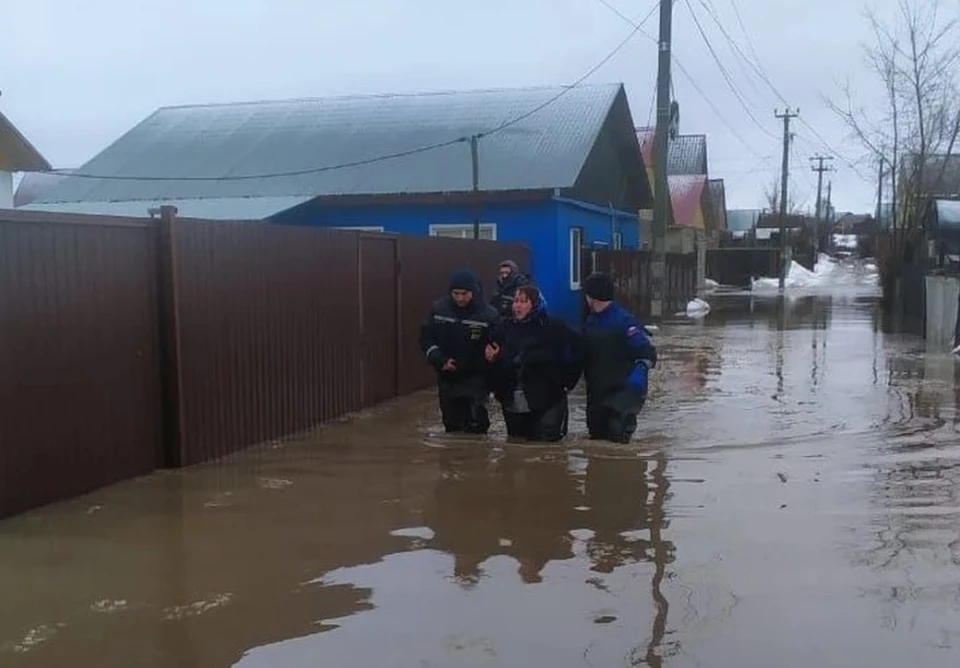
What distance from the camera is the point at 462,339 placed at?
28.5 ft

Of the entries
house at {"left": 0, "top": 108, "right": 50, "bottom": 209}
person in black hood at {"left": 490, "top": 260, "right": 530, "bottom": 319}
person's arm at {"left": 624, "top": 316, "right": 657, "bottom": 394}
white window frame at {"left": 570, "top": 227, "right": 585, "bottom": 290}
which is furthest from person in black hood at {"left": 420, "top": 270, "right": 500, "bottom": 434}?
house at {"left": 0, "top": 108, "right": 50, "bottom": 209}

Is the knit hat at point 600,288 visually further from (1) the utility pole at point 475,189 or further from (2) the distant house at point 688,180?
(2) the distant house at point 688,180

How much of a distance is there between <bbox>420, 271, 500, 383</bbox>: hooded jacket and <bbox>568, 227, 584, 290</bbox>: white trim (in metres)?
13.2

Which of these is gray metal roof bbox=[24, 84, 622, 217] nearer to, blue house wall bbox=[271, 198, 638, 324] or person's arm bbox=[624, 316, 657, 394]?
blue house wall bbox=[271, 198, 638, 324]

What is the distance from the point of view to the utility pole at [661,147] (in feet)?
65.2

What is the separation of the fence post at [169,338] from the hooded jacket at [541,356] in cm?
252

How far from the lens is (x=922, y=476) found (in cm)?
734

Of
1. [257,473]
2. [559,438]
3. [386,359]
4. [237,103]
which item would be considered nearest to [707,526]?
[559,438]

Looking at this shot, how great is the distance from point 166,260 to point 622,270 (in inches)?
637

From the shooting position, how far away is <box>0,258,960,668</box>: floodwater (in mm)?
4246

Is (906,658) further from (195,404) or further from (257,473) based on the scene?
(195,404)

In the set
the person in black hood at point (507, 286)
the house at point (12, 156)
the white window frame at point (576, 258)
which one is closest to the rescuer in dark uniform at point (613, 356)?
the person in black hood at point (507, 286)

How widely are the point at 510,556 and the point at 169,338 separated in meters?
3.36

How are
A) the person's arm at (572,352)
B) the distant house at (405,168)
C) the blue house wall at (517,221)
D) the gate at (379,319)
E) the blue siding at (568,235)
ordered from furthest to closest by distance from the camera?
the blue siding at (568,235) → the distant house at (405,168) → the blue house wall at (517,221) → the gate at (379,319) → the person's arm at (572,352)
